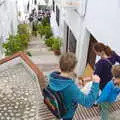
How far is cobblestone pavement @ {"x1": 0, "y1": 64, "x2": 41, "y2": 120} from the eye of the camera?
618 cm

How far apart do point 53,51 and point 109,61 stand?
17.2m

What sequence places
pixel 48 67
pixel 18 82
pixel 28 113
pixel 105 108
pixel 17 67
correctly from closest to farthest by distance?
pixel 105 108 → pixel 28 113 → pixel 18 82 → pixel 17 67 → pixel 48 67

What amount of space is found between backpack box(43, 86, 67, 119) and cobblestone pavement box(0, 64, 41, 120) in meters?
1.95

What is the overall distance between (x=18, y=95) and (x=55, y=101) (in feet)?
10.9

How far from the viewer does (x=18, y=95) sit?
7133 millimetres

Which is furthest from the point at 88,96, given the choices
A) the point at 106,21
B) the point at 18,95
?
the point at 106,21

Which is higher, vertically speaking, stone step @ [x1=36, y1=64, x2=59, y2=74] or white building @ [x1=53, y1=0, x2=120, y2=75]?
white building @ [x1=53, y1=0, x2=120, y2=75]

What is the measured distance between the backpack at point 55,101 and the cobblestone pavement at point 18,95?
6.40 feet

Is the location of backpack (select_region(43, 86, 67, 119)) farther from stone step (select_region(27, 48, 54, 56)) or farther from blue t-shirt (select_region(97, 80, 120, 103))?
stone step (select_region(27, 48, 54, 56))

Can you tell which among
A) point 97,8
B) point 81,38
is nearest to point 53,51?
point 81,38

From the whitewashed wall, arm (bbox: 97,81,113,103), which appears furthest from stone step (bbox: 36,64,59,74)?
arm (bbox: 97,81,113,103)

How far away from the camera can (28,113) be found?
6.22 meters

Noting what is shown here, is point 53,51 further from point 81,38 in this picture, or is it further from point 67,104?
point 67,104

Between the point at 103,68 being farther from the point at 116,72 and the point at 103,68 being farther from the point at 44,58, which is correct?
the point at 44,58
